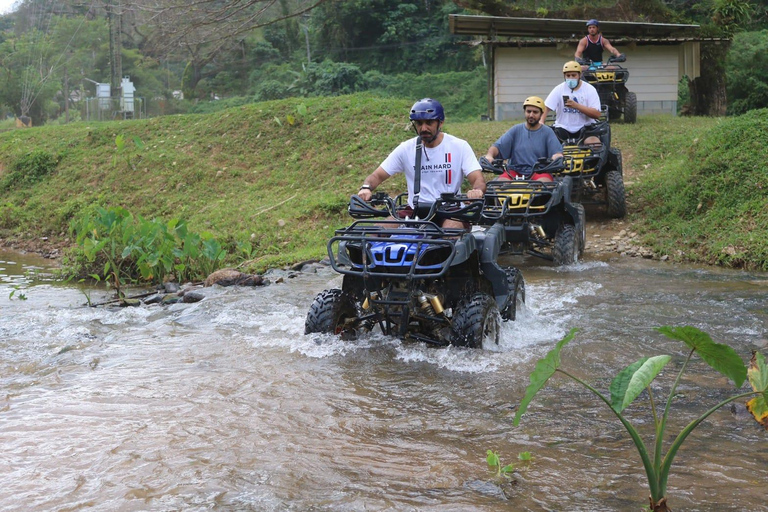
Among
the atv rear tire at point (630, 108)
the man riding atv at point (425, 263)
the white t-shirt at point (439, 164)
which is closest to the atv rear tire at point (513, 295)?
the man riding atv at point (425, 263)

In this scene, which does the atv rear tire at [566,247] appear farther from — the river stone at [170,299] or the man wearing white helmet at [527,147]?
the river stone at [170,299]

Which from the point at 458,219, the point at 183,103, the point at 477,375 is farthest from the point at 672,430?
the point at 183,103

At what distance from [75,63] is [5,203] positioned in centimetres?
3523

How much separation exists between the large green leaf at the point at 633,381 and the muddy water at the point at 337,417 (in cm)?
88

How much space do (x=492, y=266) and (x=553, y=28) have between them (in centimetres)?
1615

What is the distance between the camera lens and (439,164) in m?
7.32

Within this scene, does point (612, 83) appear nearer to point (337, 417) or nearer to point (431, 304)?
point (431, 304)

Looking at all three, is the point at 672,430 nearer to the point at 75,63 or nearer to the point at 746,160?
the point at 746,160

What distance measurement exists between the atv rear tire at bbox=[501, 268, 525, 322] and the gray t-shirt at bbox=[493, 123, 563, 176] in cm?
288

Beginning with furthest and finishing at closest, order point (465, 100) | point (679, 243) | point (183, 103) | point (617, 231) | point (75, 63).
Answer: point (75, 63) < point (183, 103) < point (465, 100) < point (617, 231) < point (679, 243)

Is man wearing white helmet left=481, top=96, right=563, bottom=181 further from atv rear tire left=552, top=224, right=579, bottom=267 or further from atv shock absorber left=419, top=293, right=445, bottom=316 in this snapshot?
atv shock absorber left=419, top=293, right=445, bottom=316

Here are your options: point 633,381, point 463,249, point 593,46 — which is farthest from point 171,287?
point 593,46

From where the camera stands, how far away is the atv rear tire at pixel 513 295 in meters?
7.02

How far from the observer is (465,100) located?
33.9 metres
